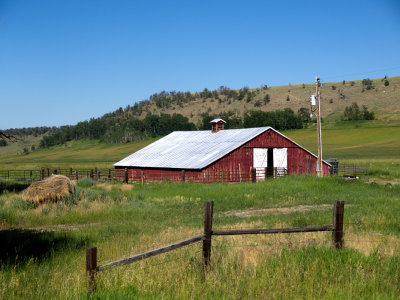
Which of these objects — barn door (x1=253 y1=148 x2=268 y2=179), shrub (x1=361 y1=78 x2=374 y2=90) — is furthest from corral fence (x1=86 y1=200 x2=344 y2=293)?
shrub (x1=361 y1=78 x2=374 y2=90)

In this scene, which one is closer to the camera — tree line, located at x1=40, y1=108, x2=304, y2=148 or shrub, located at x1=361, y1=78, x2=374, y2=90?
tree line, located at x1=40, y1=108, x2=304, y2=148

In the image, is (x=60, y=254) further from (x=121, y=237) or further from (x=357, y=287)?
(x=357, y=287)

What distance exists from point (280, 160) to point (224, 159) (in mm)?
6511

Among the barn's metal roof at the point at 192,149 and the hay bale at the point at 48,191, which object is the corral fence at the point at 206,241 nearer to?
the hay bale at the point at 48,191

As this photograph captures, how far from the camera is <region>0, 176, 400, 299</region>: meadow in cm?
702

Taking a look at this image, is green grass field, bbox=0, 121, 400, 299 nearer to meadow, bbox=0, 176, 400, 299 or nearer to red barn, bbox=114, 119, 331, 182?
meadow, bbox=0, 176, 400, 299

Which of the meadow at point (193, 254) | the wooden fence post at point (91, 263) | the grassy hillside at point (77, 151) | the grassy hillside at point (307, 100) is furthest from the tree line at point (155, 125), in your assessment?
the wooden fence post at point (91, 263)

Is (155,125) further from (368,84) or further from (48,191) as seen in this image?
(48,191)

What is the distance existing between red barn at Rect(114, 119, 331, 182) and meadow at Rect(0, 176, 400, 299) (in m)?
14.1

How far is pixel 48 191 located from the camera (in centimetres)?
2025

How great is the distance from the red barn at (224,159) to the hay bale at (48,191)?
1336 centimetres

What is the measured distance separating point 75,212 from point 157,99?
180m

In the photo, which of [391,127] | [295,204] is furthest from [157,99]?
[295,204]

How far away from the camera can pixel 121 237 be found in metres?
12.4
